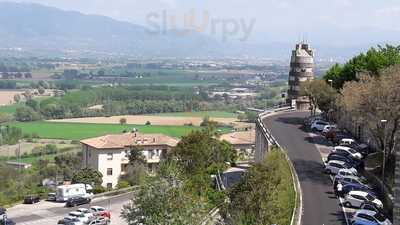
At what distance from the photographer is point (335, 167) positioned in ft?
119

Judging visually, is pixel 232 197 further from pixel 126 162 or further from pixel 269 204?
pixel 126 162

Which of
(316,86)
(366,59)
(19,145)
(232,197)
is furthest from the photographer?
(19,145)

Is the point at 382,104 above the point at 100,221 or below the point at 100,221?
above

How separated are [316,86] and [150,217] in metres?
32.8

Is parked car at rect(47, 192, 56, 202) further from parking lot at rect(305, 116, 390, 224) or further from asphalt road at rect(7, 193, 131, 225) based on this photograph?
parking lot at rect(305, 116, 390, 224)

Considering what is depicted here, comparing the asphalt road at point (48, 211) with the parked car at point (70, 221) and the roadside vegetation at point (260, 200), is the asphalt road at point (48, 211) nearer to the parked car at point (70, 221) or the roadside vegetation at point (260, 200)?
the parked car at point (70, 221)

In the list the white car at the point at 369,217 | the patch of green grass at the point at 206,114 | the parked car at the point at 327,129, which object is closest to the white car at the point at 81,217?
the white car at the point at 369,217

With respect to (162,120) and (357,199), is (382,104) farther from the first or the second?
(162,120)

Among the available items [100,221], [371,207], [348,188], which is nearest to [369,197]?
[348,188]

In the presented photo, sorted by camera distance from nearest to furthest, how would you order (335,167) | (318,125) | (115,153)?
(335,167) < (318,125) < (115,153)

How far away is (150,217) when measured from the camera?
24.2m

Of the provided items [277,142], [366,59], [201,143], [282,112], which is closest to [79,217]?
[201,143]

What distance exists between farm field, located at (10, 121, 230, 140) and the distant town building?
3414cm

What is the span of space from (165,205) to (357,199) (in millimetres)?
10303
